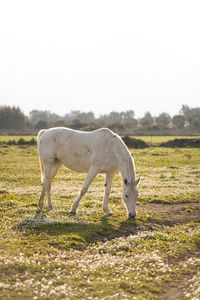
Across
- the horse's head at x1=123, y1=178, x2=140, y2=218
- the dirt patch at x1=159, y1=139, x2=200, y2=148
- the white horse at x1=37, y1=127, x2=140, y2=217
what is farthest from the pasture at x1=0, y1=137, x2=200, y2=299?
the dirt patch at x1=159, y1=139, x2=200, y2=148

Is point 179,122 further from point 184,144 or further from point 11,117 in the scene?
point 184,144

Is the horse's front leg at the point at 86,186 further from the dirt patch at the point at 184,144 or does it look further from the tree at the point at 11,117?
the tree at the point at 11,117

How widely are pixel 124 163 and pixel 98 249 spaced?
3.95 meters

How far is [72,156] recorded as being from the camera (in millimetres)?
13625

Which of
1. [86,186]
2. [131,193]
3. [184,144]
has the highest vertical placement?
[184,144]

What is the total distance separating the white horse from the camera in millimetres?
12422

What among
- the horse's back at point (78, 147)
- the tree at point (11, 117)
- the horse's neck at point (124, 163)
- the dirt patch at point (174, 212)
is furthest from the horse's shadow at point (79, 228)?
the tree at point (11, 117)

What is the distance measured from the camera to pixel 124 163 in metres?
12.6

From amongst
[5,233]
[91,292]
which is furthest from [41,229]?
[91,292]

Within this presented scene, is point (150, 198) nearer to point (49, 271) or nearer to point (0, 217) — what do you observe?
point (0, 217)

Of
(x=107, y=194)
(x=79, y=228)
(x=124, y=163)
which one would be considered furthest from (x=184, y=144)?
(x=79, y=228)

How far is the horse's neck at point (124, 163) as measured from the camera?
488 inches

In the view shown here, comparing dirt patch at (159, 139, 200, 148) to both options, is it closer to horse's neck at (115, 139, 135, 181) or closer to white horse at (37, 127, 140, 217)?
white horse at (37, 127, 140, 217)

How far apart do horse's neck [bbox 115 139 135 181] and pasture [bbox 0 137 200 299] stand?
1.68 meters
